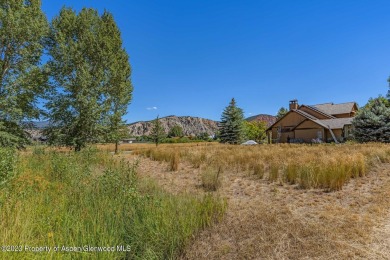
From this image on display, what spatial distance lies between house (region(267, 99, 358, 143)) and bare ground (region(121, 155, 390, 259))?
89.6 feet

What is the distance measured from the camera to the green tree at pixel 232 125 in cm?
4109

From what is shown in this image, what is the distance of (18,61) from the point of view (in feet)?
39.8

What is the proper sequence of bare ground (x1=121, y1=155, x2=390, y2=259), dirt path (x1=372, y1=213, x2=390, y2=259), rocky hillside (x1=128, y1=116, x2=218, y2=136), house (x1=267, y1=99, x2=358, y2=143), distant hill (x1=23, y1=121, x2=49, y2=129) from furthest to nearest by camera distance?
rocky hillside (x1=128, y1=116, x2=218, y2=136), house (x1=267, y1=99, x2=358, y2=143), distant hill (x1=23, y1=121, x2=49, y2=129), bare ground (x1=121, y1=155, x2=390, y2=259), dirt path (x1=372, y1=213, x2=390, y2=259)

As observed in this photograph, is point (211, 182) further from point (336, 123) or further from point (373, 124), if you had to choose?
point (336, 123)

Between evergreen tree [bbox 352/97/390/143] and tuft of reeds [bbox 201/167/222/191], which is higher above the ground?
evergreen tree [bbox 352/97/390/143]

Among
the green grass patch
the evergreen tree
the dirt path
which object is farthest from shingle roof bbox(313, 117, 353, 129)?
the green grass patch

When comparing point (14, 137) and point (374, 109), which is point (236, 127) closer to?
point (374, 109)

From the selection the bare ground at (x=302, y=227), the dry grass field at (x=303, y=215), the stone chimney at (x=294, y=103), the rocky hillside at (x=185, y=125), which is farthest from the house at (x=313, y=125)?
the rocky hillside at (x=185, y=125)

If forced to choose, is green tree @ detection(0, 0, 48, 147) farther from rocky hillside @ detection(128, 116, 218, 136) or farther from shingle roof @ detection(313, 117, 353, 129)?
rocky hillside @ detection(128, 116, 218, 136)

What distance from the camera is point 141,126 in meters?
169

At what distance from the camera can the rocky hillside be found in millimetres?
165375

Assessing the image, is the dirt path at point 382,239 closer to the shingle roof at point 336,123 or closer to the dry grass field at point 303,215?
the dry grass field at point 303,215

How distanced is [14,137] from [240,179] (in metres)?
11.6

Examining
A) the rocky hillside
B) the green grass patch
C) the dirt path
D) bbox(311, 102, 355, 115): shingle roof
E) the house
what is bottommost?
the dirt path
